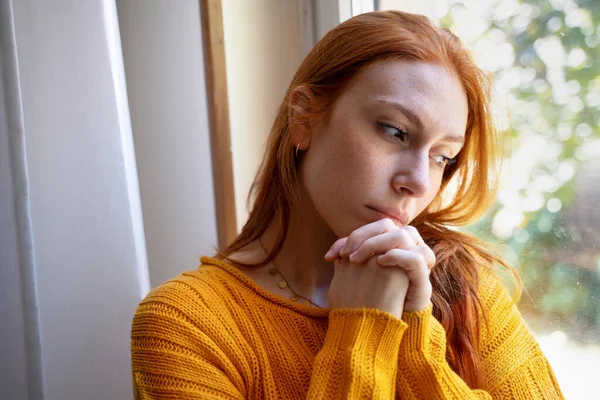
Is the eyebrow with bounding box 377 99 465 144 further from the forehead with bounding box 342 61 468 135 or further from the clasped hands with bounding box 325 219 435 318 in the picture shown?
the clasped hands with bounding box 325 219 435 318

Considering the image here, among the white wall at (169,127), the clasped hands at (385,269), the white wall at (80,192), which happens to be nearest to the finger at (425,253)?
the clasped hands at (385,269)

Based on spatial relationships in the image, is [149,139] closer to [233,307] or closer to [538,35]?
[233,307]

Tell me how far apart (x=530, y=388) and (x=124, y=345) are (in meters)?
0.68

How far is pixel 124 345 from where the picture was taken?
40.5 inches

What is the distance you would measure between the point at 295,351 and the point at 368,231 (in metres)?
0.22

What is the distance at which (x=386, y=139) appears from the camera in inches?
32.7

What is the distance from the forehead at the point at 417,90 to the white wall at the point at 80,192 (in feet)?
1.38

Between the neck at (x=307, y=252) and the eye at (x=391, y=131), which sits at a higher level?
the eye at (x=391, y=131)

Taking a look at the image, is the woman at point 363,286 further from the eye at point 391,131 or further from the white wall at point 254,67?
the white wall at point 254,67

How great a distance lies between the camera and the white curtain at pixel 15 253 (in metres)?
0.82

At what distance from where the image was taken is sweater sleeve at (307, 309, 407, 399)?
0.75m

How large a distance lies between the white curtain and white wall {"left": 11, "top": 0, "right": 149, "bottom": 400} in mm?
49

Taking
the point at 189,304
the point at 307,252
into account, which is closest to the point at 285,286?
the point at 307,252

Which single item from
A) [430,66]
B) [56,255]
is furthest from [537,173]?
[56,255]
